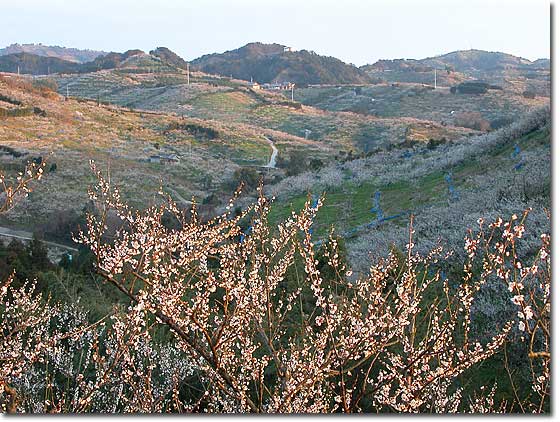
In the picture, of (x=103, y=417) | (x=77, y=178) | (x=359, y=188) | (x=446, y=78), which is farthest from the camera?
(x=446, y=78)

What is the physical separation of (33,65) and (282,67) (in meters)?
42.8

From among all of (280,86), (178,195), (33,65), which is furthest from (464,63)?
(178,195)

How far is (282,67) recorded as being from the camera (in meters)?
97.0

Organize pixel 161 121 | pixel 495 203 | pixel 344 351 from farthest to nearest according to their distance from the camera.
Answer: pixel 161 121 → pixel 495 203 → pixel 344 351

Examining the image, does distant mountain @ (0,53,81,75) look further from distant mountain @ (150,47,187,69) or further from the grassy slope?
the grassy slope

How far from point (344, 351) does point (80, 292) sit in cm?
700

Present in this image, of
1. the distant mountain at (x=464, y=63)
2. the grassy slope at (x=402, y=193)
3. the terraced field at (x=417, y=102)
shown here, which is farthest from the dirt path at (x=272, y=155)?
the distant mountain at (x=464, y=63)

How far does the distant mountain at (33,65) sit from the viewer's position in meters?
89.8

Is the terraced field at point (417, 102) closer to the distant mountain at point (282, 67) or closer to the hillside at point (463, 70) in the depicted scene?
the distant mountain at point (282, 67)

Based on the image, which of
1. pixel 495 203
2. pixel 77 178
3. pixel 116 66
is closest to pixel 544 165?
pixel 495 203

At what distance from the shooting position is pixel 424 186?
16953mm

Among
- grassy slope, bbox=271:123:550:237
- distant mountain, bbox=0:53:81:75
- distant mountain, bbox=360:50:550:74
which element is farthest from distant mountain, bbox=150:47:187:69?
grassy slope, bbox=271:123:550:237

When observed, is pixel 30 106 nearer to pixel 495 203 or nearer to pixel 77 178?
pixel 77 178

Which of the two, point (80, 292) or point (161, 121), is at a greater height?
point (161, 121)
